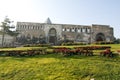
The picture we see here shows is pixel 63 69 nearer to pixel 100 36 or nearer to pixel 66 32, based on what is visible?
pixel 66 32

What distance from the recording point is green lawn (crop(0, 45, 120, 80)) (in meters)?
14.4

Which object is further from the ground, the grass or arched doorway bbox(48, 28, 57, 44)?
arched doorway bbox(48, 28, 57, 44)

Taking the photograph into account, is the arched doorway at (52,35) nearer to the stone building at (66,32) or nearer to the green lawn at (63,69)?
the stone building at (66,32)

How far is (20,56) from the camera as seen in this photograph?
21828 mm

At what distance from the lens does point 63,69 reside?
15.7 metres

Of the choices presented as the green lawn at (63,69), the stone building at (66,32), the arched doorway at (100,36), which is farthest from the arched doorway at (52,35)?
the green lawn at (63,69)

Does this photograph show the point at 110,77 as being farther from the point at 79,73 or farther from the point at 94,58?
the point at 94,58

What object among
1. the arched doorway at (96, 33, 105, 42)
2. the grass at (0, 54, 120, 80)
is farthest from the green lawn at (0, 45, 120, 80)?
the arched doorway at (96, 33, 105, 42)

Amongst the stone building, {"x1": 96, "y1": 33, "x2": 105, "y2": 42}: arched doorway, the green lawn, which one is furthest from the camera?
{"x1": 96, "y1": 33, "x2": 105, "y2": 42}: arched doorway

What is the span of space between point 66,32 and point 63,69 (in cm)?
4447

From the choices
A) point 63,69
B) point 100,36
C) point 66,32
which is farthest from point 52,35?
point 63,69

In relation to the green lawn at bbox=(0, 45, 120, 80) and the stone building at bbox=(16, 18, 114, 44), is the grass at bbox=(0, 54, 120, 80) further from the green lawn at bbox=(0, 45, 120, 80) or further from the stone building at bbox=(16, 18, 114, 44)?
the stone building at bbox=(16, 18, 114, 44)

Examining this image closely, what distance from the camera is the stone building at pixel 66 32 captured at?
195ft

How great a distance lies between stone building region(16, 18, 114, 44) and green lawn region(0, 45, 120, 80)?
1608 inches
